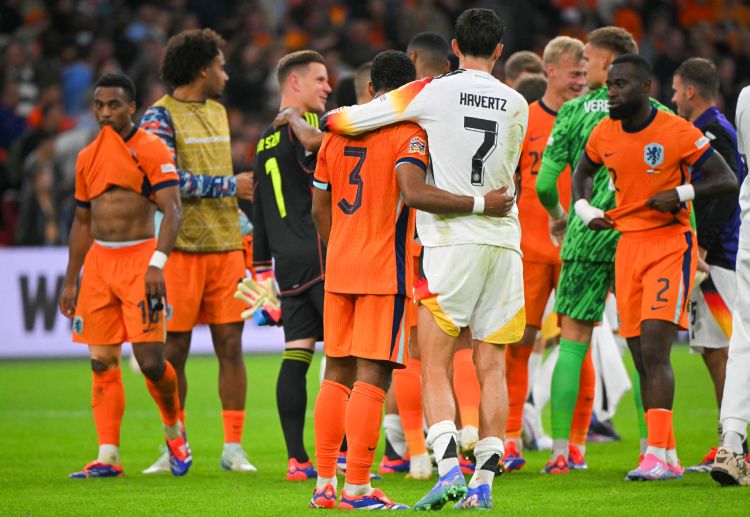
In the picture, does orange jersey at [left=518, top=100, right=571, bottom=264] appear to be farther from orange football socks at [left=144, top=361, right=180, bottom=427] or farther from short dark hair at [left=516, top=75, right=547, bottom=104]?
orange football socks at [left=144, top=361, right=180, bottom=427]

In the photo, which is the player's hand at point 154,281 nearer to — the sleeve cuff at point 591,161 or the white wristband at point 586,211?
the white wristband at point 586,211

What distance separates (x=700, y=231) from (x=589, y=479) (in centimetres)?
197

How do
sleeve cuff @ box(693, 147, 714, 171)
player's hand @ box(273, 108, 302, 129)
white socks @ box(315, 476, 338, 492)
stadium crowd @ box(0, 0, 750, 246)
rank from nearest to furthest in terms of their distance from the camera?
1. white socks @ box(315, 476, 338, 492)
2. sleeve cuff @ box(693, 147, 714, 171)
3. player's hand @ box(273, 108, 302, 129)
4. stadium crowd @ box(0, 0, 750, 246)

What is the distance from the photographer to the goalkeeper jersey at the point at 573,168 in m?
7.96

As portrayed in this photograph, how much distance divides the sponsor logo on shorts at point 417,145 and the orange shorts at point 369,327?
28.5 inches

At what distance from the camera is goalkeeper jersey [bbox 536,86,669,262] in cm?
796

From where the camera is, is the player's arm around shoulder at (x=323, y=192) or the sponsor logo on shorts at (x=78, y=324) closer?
the player's arm around shoulder at (x=323, y=192)

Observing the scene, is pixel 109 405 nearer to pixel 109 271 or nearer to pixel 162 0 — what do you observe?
pixel 109 271

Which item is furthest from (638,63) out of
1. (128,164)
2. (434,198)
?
(128,164)

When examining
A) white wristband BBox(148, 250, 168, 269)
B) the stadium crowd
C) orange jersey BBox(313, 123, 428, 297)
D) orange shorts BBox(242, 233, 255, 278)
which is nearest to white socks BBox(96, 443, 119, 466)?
white wristband BBox(148, 250, 168, 269)

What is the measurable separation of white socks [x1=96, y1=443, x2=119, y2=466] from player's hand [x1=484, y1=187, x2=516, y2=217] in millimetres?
3305

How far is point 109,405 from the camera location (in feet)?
26.5

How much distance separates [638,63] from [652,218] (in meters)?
0.95

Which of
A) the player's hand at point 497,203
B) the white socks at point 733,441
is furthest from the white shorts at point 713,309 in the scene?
the player's hand at point 497,203
